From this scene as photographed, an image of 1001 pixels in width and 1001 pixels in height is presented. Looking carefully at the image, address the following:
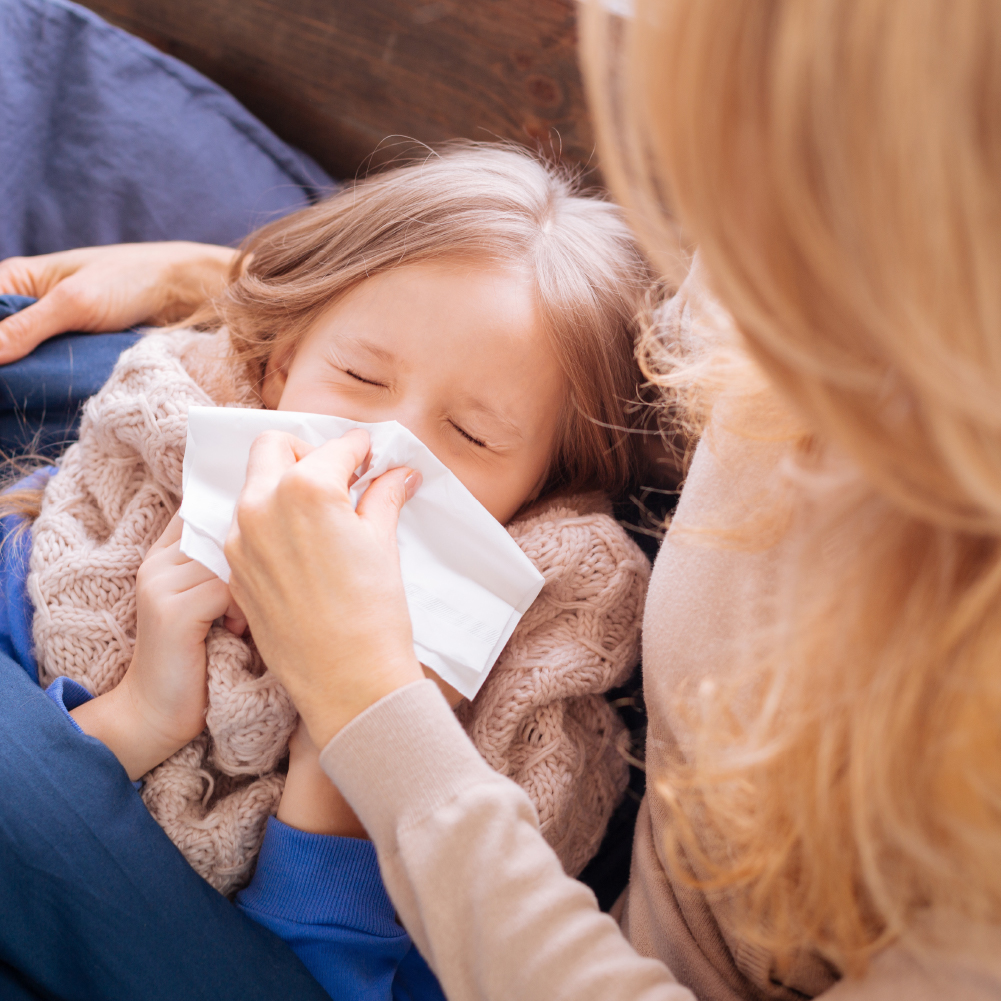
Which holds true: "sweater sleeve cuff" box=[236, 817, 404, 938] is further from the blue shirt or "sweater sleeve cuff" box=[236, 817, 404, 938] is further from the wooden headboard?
the wooden headboard

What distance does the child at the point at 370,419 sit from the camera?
81cm

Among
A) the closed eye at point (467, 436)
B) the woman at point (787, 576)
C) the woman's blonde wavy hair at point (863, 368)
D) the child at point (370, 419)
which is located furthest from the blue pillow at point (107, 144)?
the woman's blonde wavy hair at point (863, 368)

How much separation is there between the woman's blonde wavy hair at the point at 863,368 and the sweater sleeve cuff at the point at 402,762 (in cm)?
18

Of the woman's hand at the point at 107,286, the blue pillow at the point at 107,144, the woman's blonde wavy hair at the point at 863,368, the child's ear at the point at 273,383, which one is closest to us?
the woman's blonde wavy hair at the point at 863,368

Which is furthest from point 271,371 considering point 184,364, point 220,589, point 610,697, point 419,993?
point 419,993

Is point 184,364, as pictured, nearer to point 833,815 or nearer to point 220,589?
point 220,589

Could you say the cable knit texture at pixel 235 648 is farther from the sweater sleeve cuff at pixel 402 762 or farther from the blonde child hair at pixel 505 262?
the sweater sleeve cuff at pixel 402 762

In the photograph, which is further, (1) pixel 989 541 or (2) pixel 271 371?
(2) pixel 271 371

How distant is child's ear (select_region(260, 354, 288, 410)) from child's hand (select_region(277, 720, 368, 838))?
0.45 metres

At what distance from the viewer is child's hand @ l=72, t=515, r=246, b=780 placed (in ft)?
2.58

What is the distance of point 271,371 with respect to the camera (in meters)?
1.03

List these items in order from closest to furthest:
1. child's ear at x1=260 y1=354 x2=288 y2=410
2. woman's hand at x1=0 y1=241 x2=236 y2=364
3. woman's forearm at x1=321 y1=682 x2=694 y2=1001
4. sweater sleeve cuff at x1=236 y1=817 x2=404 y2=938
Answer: woman's forearm at x1=321 y1=682 x2=694 y2=1001 < sweater sleeve cuff at x1=236 y1=817 x2=404 y2=938 < child's ear at x1=260 y1=354 x2=288 y2=410 < woman's hand at x1=0 y1=241 x2=236 y2=364

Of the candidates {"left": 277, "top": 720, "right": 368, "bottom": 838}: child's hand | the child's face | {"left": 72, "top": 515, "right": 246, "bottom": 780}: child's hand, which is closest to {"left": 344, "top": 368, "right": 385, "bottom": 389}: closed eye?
the child's face

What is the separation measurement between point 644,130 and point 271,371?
2.20 feet
